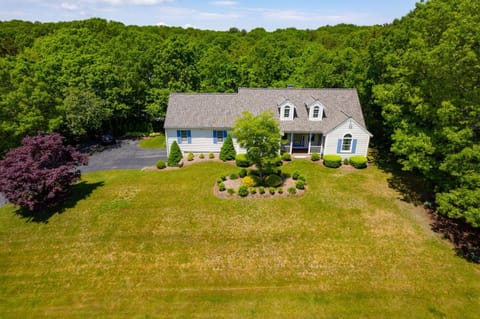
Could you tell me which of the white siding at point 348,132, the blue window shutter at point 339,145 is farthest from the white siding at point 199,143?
the blue window shutter at point 339,145

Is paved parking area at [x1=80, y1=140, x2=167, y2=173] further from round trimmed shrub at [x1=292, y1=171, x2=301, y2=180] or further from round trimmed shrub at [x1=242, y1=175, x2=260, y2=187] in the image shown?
round trimmed shrub at [x1=292, y1=171, x2=301, y2=180]

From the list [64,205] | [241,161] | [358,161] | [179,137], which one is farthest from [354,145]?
[64,205]

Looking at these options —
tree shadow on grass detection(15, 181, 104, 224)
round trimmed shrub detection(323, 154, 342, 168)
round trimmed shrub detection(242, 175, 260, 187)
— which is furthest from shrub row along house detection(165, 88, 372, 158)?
tree shadow on grass detection(15, 181, 104, 224)

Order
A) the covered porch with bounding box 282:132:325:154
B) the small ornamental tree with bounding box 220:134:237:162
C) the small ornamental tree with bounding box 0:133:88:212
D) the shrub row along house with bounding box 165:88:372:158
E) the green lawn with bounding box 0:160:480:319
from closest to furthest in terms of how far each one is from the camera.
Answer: the green lawn with bounding box 0:160:480:319 → the small ornamental tree with bounding box 0:133:88:212 → the shrub row along house with bounding box 165:88:372:158 → the small ornamental tree with bounding box 220:134:237:162 → the covered porch with bounding box 282:132:325:154

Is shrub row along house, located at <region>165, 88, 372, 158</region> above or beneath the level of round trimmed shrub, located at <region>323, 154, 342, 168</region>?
above

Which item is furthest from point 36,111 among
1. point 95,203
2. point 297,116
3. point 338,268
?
point 338,268

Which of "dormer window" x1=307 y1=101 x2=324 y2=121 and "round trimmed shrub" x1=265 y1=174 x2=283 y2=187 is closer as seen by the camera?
"round trimmed shrub" x1=265 y1=174 x2=283 y2=187
